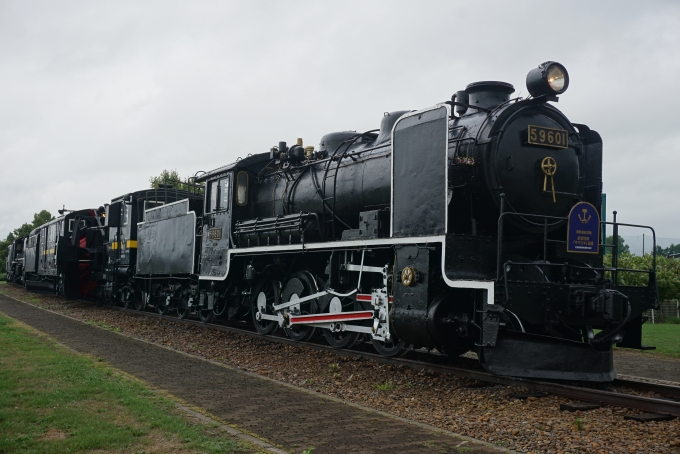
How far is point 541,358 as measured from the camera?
22.9 feet

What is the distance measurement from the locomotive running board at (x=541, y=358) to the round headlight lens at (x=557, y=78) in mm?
3253

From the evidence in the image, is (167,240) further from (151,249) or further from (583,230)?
(583,230)

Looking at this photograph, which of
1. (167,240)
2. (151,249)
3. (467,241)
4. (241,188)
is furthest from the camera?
(151,249)

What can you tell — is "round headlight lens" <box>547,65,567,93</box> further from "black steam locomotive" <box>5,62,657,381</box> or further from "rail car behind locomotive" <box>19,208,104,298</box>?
"rail car behind locomotive" <box>19,208,104,298</box>

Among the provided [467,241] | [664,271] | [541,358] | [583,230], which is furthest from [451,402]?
[664,271]

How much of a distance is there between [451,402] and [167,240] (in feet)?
34.7

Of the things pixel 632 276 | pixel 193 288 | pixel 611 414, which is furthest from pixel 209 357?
pixel 632 276

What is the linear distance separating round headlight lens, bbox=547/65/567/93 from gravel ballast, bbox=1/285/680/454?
3.89 metres

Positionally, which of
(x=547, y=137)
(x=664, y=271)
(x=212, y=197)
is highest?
(x=547, y=137)

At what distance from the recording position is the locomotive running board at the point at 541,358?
6.83 m

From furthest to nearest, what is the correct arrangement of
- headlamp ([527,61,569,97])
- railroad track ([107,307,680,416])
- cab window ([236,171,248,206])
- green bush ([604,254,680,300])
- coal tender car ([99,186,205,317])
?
Result: green bush ([604,254,680,300]) < coal tender car ([99,186,205,317]) < cab window ([236,171,248,206]) < headlamp ([527,61,569,97]) < railroad track ([107,307,680,416])

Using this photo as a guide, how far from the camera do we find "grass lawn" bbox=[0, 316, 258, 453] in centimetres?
477

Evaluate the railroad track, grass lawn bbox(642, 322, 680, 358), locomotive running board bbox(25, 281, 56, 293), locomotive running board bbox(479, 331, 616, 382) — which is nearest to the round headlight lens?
locomotive running board bbox(479, 331, 616, 382)

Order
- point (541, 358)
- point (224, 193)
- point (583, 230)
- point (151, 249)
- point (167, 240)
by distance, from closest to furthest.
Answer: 1. point (541, 358)
2. point (583, 230)
3. point (224, 193)
4. point (167, 240)
5. point (151, 249)
